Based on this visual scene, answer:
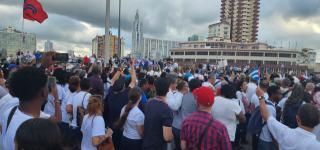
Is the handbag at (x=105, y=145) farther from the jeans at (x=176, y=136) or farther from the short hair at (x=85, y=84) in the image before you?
the jeans at (x=176, y=136)

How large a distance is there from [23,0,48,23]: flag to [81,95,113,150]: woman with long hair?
29.4ft

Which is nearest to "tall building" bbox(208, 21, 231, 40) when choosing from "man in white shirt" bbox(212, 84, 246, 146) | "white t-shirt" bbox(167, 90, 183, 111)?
"white t-shirt" bbox(167, 90, 183, 111)

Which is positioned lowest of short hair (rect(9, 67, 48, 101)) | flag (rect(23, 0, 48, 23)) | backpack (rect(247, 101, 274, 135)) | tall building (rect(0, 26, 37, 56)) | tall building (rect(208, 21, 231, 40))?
backpack (rect(247, 101, 274, 135))

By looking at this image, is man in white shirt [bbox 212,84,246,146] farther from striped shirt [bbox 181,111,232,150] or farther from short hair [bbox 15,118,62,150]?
short hair [bbox 15,118,62,150]

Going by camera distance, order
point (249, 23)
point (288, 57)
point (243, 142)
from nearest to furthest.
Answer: point (243, 142)
point (288, 57)
point (249, 23)

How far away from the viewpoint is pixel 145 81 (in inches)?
294

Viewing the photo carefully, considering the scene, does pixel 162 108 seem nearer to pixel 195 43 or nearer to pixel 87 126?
pixel 87 126

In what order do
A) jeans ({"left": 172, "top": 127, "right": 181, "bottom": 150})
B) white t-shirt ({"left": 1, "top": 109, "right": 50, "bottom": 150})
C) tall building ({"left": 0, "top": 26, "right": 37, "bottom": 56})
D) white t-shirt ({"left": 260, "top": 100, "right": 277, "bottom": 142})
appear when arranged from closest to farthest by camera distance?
white t-shirt ({"left": 1, "top": 109, "right": 50, "bottom": 150}) < white t-shirt ({"left": 260, "top": 100, "right": 277, "bottom": 142}) < jeans ({"left": 172, "top": 127, "right": 181, "bottom": 150}) < tall building ({"left": 0, "top": 26, "right": 37, "bottom": 56})

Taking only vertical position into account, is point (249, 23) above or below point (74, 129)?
above

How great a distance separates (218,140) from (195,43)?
130 metres

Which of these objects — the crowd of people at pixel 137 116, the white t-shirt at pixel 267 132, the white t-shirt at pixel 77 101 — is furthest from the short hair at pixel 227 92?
the white t-shirt at pixel 77 101

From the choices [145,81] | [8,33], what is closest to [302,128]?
[145,81]

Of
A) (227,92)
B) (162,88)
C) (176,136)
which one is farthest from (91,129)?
(227,92)

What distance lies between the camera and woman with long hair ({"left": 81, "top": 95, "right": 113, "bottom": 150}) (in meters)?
4.50
